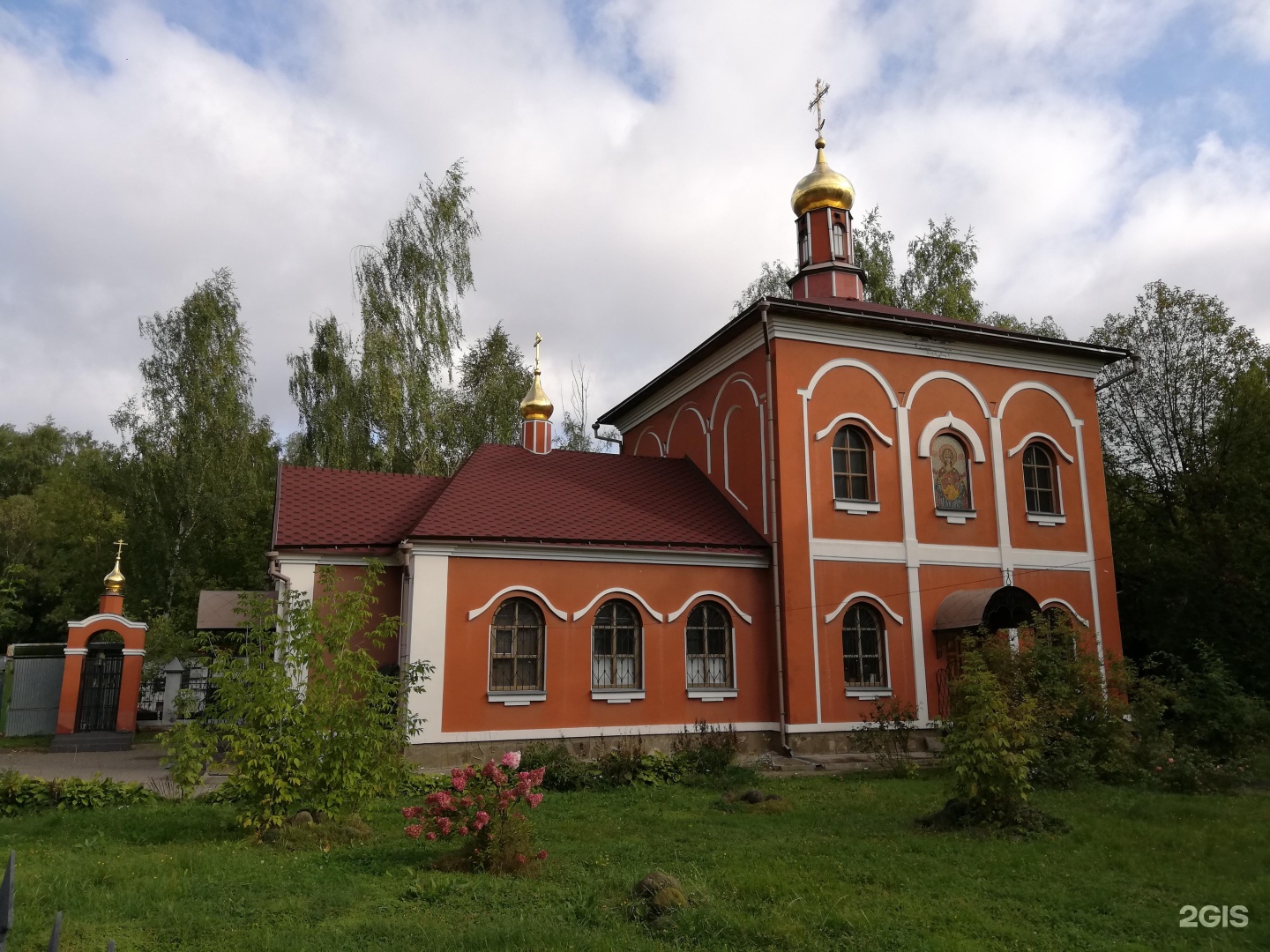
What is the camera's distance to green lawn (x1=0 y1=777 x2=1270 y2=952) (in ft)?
17.6

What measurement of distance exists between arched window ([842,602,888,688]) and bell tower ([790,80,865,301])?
6.90m

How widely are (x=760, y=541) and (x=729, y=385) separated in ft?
10.3

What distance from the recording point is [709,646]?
1409 centimetres

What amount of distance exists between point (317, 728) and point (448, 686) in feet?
14.6

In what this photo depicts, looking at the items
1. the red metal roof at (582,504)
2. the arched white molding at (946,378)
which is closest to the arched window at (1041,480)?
the arched white molding at (946,378)

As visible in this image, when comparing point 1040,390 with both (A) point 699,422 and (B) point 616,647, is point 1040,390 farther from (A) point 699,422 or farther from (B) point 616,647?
(B) point 616,647

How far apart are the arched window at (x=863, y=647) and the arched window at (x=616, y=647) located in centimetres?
334

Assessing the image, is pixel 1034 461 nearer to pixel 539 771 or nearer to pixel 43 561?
pixel 539 771

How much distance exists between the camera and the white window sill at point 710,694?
13672 millimetres

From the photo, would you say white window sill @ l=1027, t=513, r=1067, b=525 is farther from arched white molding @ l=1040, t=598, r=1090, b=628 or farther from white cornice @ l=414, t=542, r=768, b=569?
white cornice @ l=414, t=542, r=768, b=569

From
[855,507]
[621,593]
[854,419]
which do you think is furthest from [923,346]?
[621,593]

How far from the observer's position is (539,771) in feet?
22.7

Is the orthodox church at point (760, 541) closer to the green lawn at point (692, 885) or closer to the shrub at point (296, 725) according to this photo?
the shrub at point (296, 725)
